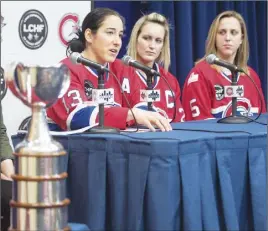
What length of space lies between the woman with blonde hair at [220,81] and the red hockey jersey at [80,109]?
33.4 inches

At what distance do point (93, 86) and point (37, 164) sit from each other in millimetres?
1180

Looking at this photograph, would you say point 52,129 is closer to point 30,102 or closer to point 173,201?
point 173,201

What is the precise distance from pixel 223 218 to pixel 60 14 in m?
1.45

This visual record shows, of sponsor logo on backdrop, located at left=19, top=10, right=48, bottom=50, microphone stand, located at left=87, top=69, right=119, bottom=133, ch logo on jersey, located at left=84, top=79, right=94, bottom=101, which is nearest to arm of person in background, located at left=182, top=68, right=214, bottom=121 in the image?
sponsor logo on backdrop, located at left=19, top=10, right=48, bottom=50

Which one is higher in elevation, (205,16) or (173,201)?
(205,16)

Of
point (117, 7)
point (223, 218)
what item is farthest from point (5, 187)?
point (117, 7)

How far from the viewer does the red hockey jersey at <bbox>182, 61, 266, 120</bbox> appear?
129 inches

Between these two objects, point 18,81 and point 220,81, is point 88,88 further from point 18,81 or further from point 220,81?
point 18,81

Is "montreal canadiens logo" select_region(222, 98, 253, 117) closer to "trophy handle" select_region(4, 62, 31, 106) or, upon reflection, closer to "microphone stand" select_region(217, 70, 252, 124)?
"microphone stand" select_region(217, 70, 252, 124)

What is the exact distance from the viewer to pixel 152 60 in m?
3.25

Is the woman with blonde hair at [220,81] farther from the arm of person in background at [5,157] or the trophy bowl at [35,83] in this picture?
the trophy bowl at [35,83]

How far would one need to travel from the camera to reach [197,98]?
3289mm

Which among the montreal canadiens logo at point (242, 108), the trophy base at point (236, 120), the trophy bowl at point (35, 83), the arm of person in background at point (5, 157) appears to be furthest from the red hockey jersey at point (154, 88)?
the trophy bowl at point (35, 83)

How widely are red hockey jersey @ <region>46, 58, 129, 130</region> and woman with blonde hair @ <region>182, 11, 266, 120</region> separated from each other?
85cm
